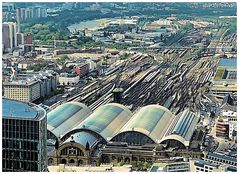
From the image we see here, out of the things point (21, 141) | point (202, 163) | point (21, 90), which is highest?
point (21, 141)

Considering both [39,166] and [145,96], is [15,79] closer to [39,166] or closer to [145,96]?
[145,96]

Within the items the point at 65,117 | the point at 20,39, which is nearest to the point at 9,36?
the point at 20,39

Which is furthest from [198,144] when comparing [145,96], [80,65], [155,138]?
[80,65]

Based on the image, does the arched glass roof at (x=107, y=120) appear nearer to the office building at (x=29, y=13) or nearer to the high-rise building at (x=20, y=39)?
Answer: the high-rise building at (x=20, y=39)

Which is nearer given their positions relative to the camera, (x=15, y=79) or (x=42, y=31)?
(x=15, y=79)

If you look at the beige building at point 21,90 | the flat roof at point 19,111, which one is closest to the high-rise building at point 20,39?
the beige building at point 21,90

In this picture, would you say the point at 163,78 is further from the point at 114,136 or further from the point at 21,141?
the point at 21,141

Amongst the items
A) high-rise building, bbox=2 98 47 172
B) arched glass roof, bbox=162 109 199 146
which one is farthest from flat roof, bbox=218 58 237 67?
high-rise building, bbox=2 98 47 172
